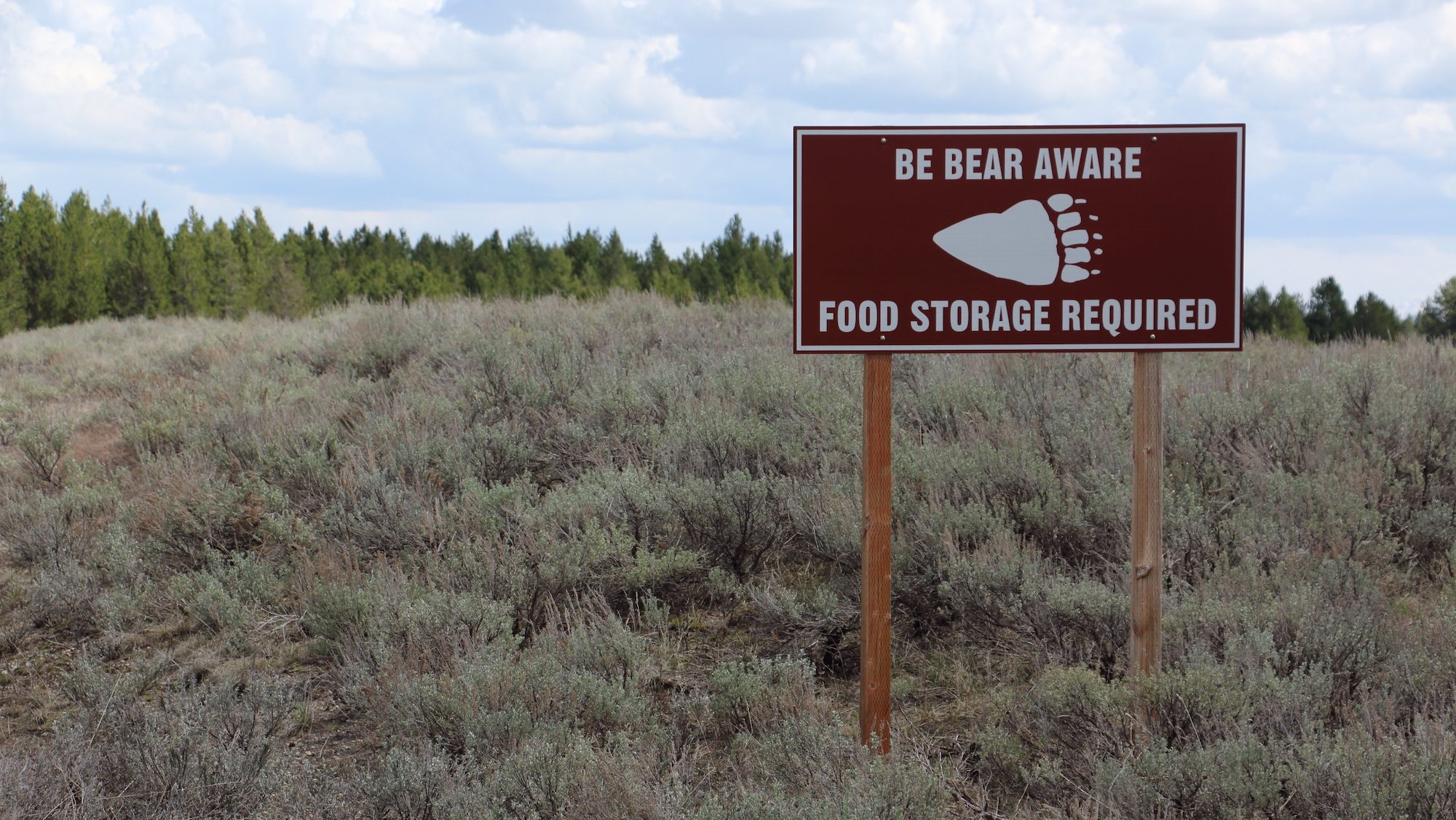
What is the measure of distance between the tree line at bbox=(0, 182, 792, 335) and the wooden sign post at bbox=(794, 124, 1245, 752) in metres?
29.4

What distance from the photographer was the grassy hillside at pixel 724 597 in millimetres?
3457

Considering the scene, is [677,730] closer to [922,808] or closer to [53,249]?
[922,808]

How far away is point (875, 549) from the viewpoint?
399cm

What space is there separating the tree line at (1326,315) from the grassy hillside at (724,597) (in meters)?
25.1

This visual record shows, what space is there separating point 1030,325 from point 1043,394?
11.0ft

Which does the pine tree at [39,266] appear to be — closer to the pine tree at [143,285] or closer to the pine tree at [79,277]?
the pine tree at [79,277]

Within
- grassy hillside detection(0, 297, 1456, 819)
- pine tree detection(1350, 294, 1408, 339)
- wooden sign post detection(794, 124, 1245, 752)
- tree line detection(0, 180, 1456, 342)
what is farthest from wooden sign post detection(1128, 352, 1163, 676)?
pine tree detection(1350, 294, 1408, 339)

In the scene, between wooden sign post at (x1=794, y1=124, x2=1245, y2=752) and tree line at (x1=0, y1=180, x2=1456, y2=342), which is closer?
wooden sign post at (x1=794, y1=124, x2=1245, y2=752)

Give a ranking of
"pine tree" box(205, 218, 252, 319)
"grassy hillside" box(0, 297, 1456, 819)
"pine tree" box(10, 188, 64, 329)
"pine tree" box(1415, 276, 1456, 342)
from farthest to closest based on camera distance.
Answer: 1. "pine tree" box(205, 218, 252, 319)
2. "pine tree" box(10, 188, 64, 329)
3. "pine tree" box(1415, 276, 1456, 342)
4. "grassy hillside" box(0, 297, 1456, 819)

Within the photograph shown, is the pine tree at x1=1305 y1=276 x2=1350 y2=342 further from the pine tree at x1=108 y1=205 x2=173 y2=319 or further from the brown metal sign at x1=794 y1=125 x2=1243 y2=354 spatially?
the pine tree at x1=108 y1=205 x2=173 y2=319

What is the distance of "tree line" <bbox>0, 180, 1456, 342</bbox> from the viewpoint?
1302 inches

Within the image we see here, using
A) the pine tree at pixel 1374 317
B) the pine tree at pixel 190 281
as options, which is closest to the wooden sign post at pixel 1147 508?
the pine tree at pixel 1374 317

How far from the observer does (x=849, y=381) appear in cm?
766

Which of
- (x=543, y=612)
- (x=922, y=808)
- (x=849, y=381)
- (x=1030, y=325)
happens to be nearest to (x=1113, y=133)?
(x=1030, y=325)
